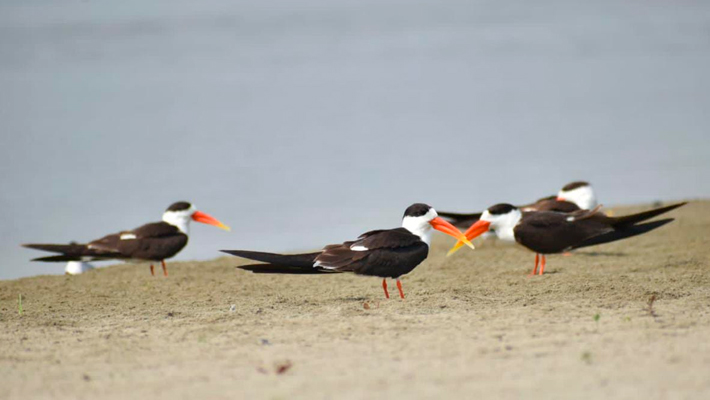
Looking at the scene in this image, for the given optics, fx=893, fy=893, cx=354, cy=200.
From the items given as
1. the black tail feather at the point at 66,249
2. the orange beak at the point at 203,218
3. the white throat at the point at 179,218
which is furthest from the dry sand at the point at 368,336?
the orange beak at the point at 203,218

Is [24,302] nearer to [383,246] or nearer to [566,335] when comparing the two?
[383,246]

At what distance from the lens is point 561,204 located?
955cm

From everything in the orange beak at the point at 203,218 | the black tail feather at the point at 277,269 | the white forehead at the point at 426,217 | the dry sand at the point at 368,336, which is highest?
the orange beak at the point at 203,218

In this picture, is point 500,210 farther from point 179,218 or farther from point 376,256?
point 179,218

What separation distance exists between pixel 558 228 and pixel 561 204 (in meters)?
1.52

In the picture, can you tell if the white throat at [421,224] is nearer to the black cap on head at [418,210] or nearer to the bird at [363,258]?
the black cap on head at [418,210]

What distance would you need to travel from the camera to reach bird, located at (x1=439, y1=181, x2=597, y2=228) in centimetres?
908

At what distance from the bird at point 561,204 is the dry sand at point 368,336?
1067mm

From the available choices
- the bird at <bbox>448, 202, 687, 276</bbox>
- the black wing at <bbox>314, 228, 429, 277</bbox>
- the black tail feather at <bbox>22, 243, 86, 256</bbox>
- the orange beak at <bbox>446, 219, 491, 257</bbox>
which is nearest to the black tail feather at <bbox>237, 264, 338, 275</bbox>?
the black wing at <bbox>314, 228, 429, 277</bbox>

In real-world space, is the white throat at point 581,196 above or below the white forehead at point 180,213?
below

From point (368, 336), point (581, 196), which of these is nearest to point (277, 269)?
point (368, 336)

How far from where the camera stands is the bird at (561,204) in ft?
29.8

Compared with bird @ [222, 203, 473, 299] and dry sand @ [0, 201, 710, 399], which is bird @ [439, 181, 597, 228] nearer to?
dry sand @ [0, 201, 710, 399]

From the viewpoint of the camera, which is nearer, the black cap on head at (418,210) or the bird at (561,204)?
the black cap on head at (418,210)
